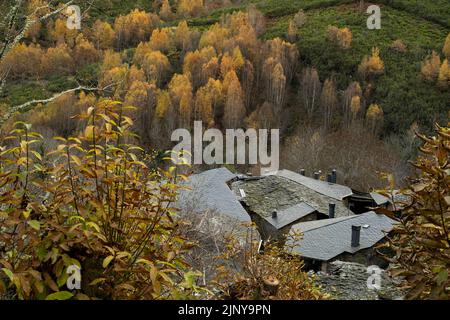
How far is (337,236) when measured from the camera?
1977cm

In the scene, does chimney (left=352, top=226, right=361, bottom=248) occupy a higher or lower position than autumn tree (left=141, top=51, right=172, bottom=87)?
lower

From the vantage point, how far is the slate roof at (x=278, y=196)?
85.0ft

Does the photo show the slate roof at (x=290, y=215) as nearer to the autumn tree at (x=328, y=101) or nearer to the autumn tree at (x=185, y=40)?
the autumn tree at (x=328, y=101)

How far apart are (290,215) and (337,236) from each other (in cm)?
454

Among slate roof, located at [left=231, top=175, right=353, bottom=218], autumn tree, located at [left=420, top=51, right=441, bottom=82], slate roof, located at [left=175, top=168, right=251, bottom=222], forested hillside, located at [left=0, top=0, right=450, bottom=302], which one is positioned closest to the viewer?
forested hillside, located at [left=0, top=0, right=450, bottom=302]

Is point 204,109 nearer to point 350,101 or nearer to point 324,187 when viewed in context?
point 350,101

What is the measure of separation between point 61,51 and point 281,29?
3323 cm

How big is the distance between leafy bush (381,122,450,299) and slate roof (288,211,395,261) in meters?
15.9

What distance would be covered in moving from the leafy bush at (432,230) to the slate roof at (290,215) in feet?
65.8

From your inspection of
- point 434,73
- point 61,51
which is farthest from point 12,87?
point 434,73

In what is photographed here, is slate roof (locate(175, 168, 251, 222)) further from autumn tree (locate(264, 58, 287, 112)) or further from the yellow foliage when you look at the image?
autumn tree (locate(264, 58, 287, 112))

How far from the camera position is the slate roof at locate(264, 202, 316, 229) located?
23.2 metres

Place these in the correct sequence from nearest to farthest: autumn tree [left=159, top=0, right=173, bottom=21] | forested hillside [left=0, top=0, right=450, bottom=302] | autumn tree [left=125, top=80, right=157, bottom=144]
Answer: forested hillside [left=0, top=0, right=450, bottom=302]
autumn tree [left=125, top=80, right=157, bottom=144]
autumn tree [left=159, top=0, right=173, bottom=21]

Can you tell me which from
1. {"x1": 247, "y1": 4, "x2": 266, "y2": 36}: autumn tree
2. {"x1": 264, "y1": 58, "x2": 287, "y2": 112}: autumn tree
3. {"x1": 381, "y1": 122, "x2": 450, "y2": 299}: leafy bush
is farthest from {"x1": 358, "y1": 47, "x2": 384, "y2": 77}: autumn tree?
{"x1": 381, "y1": 122, "x2": 450, "y2": 299}: leafy bush
